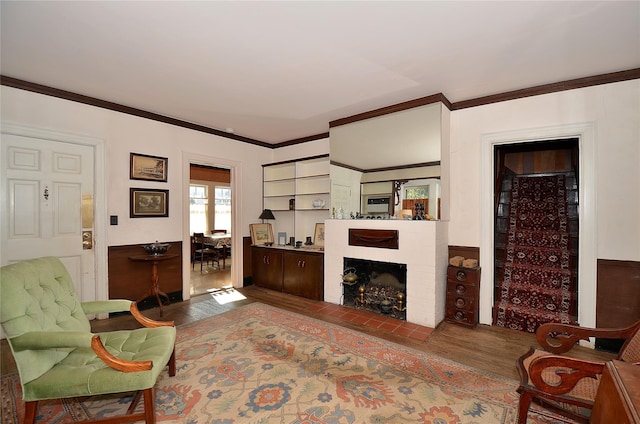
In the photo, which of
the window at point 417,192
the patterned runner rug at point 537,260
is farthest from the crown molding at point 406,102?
the patterned runner rug at point 537,260

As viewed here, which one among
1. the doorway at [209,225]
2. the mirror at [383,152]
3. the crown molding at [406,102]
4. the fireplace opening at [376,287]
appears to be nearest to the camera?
the crown molding at [406,102]

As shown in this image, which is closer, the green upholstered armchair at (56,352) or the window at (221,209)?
the green upholstered armchair at (56,352)

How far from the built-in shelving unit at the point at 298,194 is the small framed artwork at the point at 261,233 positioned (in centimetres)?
16

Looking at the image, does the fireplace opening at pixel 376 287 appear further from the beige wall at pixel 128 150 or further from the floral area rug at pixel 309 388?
the beige wall at pixel 128 150

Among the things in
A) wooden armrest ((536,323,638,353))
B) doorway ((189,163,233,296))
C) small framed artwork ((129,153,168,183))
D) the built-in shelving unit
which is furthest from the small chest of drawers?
small framed artwork ((129,153,168,183))

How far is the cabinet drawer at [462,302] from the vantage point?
334cm

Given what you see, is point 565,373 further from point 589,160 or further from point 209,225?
point 209,225

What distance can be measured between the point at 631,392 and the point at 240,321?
10.9 ft

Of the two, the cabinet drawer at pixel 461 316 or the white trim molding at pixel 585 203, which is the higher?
the white trim molding at pixel 585 203

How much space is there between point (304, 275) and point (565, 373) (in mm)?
3488

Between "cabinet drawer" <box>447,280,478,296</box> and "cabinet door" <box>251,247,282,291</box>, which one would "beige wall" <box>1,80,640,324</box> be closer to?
"cabinet drawer" <box>447,280,478,296</box>

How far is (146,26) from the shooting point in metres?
2.15

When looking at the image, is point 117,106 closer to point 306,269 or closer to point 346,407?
point 306,269

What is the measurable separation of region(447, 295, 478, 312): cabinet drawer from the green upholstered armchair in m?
3.02
